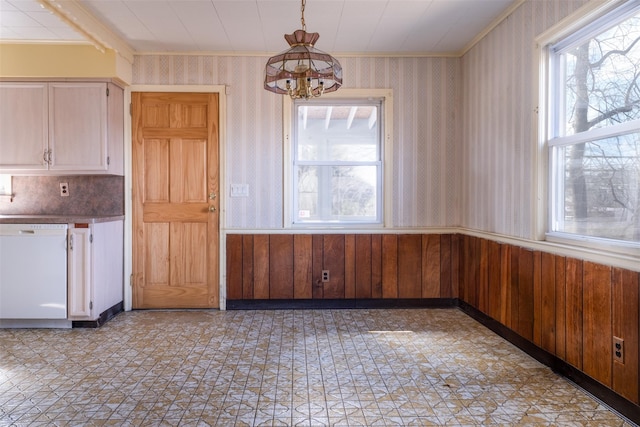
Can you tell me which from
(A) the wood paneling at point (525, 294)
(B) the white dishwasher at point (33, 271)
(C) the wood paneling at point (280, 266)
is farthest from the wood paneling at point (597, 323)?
(B) the white dishwasher at point (33, 271)

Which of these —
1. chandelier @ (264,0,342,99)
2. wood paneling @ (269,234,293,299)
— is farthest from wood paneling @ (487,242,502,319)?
chandelier @ (264,0,342,99)

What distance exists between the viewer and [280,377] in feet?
8.45

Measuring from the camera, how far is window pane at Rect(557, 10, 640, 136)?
7.20ft

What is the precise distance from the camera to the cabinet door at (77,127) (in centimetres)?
377

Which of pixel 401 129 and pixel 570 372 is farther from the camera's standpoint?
pixel 401 129

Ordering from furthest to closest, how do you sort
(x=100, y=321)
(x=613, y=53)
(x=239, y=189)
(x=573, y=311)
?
(x=239, y=189), (x=100, y=321), (x=573, y=311), (x=613, y=53)

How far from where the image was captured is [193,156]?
4.16 metres

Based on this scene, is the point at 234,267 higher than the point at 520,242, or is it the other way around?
the point at 520,242

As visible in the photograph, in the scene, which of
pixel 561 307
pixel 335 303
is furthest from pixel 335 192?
pixel 561 307

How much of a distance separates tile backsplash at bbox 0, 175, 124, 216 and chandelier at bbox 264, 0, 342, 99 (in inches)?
103

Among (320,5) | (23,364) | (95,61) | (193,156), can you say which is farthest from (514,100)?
(23,364)

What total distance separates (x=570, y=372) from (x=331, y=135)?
2.87 metres

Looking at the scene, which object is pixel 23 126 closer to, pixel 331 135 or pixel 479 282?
pixel 331 135

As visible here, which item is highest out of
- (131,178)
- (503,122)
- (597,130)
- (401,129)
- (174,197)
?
(401,129)
